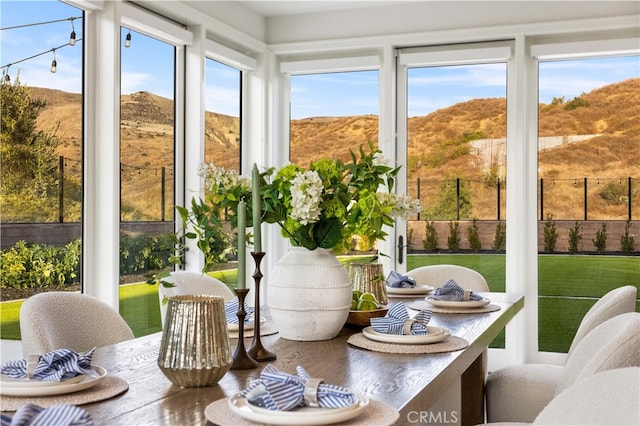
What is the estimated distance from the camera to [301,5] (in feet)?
16.4

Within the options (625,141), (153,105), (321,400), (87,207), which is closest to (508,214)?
(625,141)

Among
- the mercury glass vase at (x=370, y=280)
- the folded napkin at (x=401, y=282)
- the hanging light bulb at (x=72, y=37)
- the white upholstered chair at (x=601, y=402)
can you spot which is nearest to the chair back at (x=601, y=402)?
the white upholstered chair at (x=601, y=402)

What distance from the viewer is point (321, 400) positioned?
122 centimetres

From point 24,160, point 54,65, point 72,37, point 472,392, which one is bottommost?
point 472,392

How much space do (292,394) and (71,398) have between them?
1.36 feet

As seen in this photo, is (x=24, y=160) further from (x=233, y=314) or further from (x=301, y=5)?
(x=301, y=5)

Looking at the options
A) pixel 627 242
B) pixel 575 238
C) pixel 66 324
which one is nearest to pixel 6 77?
pixel 66 324

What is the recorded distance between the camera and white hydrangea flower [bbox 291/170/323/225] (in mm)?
1823

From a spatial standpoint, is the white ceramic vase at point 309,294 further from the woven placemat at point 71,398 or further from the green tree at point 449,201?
the green tree at point 449,201

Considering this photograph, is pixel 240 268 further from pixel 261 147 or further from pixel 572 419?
pixel 261 147

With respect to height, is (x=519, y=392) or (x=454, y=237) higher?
(x=454, y=237)

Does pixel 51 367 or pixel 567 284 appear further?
pixel 567 284

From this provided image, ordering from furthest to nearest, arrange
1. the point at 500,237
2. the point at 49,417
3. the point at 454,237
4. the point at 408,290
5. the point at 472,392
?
the point at 454,237 → the point at 500,237 → the point at 408,290 → the point at 472,392 → the point at 49,417

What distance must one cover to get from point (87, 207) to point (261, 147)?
1.83 m
